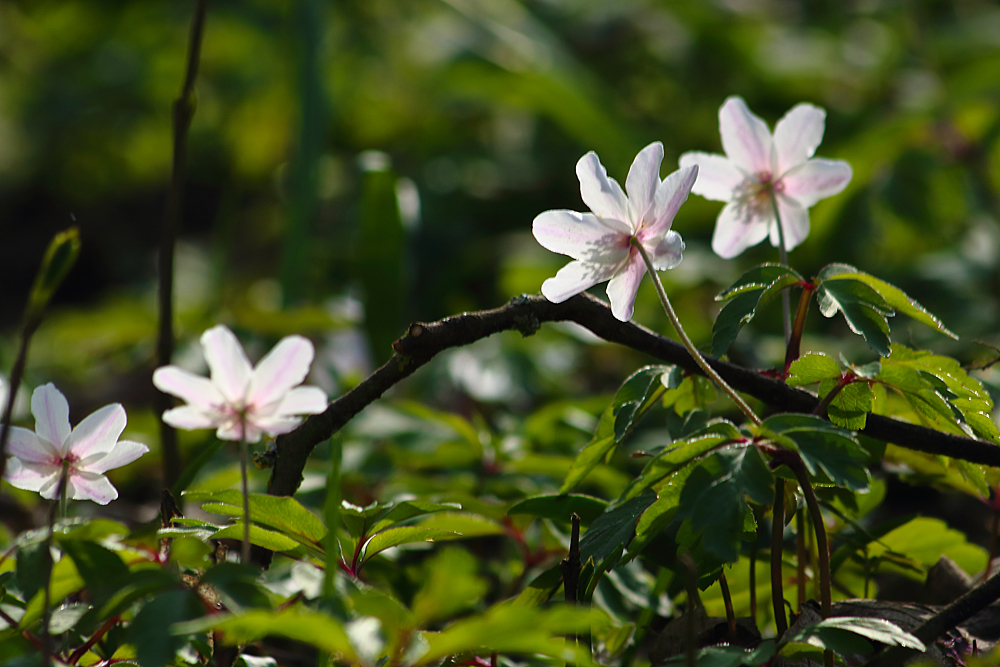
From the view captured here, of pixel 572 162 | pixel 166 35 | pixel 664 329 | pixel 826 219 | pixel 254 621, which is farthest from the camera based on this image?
pixel 166 35

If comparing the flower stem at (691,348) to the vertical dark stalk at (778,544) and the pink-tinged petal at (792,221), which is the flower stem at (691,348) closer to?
the vertical dark stalk at (778,544)

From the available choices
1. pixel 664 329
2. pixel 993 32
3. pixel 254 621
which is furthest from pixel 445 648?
pixel 993 32

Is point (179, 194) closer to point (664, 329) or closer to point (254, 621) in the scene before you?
point (254, 621)

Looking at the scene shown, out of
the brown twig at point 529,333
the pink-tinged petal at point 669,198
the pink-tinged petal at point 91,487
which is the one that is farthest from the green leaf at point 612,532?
the pink-tinged petal at point 91,487

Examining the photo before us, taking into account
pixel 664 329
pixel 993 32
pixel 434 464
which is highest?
pixel 993 32

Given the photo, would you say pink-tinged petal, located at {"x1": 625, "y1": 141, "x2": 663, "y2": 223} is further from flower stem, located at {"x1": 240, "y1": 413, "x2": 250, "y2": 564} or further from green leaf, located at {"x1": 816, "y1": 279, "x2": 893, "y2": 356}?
flower stem, located at {"x1": 240, "y1": 413, "x2": 250, "y2": 564}

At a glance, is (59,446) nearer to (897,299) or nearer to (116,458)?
(116,458)
